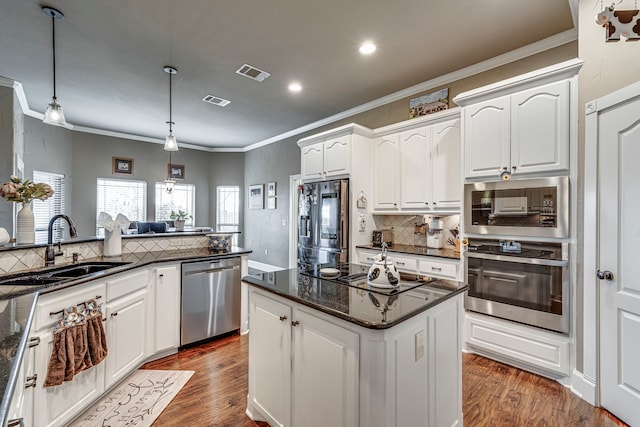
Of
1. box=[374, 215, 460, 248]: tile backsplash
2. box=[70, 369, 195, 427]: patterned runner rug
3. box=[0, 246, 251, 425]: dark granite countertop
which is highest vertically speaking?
box=[374, 215, 460, 248]: tile backsplash

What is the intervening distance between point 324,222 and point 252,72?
2.07 metres

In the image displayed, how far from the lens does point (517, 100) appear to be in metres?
2.49

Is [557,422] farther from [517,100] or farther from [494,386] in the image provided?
[517,100]

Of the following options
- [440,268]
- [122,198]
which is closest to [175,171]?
[122,198]

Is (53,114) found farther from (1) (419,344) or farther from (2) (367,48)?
(1) (419,344)

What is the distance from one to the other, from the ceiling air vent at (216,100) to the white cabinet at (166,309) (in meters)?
2.63

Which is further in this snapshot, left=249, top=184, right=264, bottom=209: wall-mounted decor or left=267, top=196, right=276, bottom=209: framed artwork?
left=249, top=184, right=264, bottom=209: wall-mounted decor

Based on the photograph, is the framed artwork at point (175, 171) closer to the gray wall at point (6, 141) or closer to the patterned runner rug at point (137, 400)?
the gray wall at point (6, 141)

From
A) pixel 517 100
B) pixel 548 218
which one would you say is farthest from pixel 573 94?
pixel 548 218

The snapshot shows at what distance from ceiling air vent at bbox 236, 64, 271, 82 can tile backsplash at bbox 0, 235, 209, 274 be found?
2016 mm

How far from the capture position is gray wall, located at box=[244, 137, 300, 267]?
6.04 m

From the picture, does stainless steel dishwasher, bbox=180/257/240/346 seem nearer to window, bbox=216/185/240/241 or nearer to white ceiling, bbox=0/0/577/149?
white ceiling, bbox=0/0/577/149

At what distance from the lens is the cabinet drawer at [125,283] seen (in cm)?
216

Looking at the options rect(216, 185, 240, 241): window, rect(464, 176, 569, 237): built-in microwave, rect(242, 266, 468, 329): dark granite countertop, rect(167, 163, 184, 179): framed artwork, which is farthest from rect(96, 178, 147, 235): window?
rect(464, 176, 569, 237): built-in microwave
